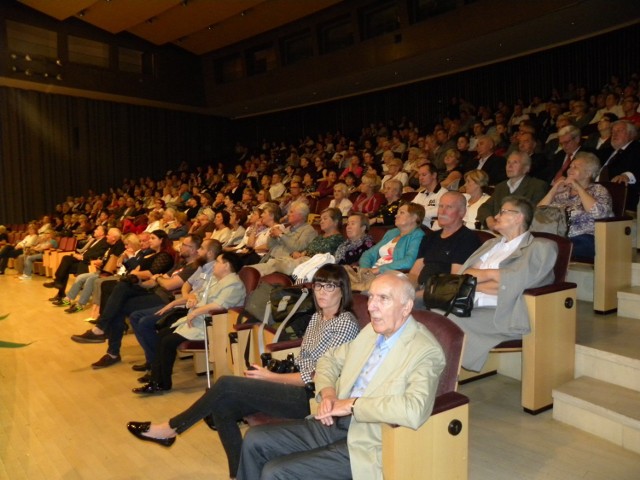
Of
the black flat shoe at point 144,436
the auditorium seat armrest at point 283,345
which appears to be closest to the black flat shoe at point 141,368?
the black flat shoe at point 144,436

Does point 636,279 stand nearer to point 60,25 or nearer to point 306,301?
point 306,301

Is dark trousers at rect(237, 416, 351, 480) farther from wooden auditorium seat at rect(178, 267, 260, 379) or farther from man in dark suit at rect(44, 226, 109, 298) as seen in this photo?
man in dark suit at rect(44, 226, 109, 298)

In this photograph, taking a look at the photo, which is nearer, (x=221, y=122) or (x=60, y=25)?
(x=60, y=25)

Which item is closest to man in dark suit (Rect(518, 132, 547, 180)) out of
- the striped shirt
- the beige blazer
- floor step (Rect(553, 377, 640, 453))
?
floor step (Rect(553, 377, 640, 453))

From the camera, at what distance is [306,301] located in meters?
2.82

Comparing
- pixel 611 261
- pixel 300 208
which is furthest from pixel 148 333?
pixel 611 261

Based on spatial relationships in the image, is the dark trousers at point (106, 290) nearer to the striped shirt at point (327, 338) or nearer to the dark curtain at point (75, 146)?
the striped shirt at point (327, 338)

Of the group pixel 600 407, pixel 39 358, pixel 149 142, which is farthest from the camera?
pixel 149 142

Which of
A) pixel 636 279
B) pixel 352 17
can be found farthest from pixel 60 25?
pixel 636 279

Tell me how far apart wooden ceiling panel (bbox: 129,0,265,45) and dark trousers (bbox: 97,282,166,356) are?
7901 mm

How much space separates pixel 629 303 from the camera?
3.07 m

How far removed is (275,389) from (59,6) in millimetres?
10840

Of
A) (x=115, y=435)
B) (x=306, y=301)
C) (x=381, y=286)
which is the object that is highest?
(x=381, y=286)

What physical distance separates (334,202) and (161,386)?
2955 millimetres
